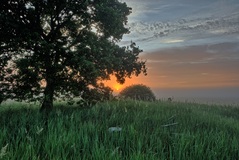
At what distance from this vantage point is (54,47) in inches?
623

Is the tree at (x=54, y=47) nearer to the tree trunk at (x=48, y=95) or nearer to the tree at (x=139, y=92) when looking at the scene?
the tree trunk at (x=48, y=95)

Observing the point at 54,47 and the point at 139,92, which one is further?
the point at 139,92

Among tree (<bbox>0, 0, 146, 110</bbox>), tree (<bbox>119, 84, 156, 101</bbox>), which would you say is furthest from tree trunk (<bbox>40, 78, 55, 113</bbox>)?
tree (<bbox>119, 84, 156, 101</bbox>)

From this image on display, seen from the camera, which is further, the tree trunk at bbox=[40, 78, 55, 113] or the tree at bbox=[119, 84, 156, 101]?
the tree at bbox=[119, 84, 156, 101]

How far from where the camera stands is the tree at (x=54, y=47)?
611 inches

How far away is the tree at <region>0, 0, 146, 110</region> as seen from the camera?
15516mm

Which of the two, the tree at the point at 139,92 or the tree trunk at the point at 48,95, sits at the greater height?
the tree at the point at 139,92

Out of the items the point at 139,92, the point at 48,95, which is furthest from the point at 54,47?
the point at 139,92

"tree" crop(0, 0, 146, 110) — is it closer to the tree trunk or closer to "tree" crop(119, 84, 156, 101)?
the tree trunk

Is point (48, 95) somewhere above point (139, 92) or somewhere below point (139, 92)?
below

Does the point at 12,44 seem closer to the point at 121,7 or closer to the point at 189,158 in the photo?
the point at 121,7

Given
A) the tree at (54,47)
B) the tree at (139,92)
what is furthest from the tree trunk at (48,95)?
the tree at (139,92)

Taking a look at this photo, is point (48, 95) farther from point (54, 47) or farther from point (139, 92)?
point (139, 92)

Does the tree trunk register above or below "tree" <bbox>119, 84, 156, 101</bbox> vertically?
below
